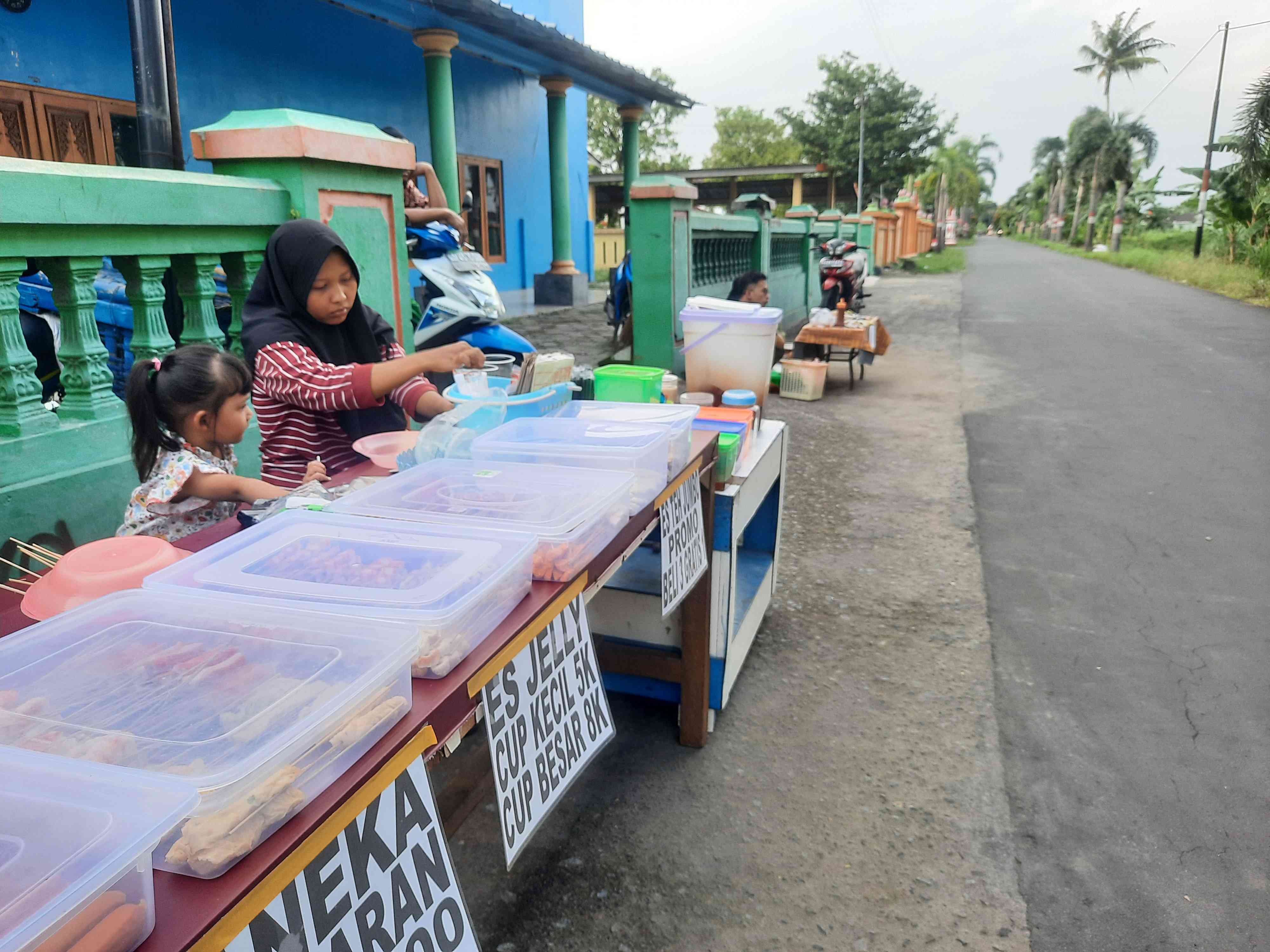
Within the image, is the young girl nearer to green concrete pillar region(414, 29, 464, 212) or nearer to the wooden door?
the wooden door

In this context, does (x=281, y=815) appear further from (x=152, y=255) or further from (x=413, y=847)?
(x=152, y=255)

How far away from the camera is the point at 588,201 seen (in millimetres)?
14203

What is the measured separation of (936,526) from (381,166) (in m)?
3.41

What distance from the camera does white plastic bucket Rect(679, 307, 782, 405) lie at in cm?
328

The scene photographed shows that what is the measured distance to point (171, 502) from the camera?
6.27ft

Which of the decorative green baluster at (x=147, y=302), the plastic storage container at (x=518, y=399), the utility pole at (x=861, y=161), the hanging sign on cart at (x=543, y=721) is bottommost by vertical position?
the hanging sign on cart at (x=543, y=721)

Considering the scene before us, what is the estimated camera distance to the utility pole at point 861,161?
3044 cm

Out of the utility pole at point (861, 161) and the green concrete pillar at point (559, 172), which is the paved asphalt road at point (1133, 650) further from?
the utility pole at point (861, 161)

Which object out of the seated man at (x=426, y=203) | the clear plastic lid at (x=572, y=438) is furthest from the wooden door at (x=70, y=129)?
the clear plastic lid at (x=572, y=438)

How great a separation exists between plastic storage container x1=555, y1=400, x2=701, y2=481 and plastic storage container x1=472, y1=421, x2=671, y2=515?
6 centimetres

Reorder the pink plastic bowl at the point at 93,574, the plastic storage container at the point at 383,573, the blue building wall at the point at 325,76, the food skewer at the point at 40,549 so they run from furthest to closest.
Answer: the blue building wall at the point at 325,76 → the food skewer at the point at 40,549 → the pink plastic bowl at the point at 93,574 → the plastic storage container at the point at 383,573

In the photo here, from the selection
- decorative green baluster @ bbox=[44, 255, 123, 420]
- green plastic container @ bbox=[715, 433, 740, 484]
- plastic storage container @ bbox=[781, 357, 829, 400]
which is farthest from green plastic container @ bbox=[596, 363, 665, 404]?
plastic storage container @ bbox=[781, 357, 829, 400]

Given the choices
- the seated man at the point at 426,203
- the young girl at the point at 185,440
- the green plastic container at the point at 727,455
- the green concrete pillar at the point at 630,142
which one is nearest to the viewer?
the young girl at the point at 185,440

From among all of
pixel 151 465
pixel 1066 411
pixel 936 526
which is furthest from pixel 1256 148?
pixel 151 465
